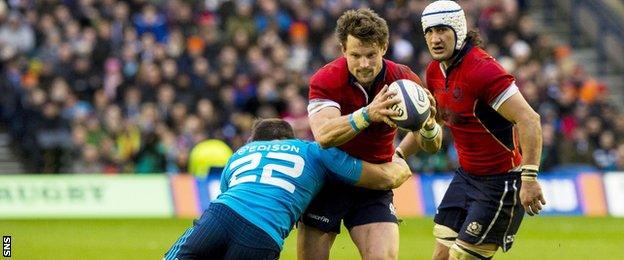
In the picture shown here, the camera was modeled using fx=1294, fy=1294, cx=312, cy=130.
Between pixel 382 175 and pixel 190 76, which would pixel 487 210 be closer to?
pixel 382 175

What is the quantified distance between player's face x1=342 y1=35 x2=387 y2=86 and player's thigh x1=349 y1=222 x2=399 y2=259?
1011mm

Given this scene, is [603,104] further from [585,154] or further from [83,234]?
[83,234]

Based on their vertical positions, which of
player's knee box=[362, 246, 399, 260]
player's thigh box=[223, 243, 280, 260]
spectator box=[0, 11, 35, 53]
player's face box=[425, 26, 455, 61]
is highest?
spectator box=[0, 11, 35, 53]

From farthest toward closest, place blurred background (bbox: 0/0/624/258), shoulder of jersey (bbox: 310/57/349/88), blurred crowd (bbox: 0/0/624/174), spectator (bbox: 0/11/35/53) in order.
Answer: spectator (bbox: 0/11/35/53), blurred crowd (bbox: 0/0/624/174), blurred background (bbox: 0/0/624/258), shoulder of jersey (bbox: 310/57/349/88)

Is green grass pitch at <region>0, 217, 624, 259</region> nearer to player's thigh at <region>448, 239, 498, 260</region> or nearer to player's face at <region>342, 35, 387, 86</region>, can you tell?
player's thigh at <region>448, 239, 498, 260</region>

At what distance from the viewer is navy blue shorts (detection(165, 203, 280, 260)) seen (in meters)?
8.10

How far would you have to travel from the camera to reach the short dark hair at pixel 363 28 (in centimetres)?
877

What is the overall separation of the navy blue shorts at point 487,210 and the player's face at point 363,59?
1257 mm

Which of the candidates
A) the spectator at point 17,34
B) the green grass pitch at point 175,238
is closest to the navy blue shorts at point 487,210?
the green grass pitch at point 175,238

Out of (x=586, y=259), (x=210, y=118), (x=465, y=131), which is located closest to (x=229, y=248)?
(x=465, y=131)

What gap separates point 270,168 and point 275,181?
0.30ft

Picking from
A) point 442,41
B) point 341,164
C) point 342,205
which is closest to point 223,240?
point 341,164

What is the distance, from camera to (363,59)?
29.0 ft

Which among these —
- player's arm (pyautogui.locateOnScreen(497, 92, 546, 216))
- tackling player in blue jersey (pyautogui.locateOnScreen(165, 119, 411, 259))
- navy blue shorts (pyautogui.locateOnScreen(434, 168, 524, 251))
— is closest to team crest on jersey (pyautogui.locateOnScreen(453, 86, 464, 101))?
player's arm (pyautogui.locateOnScreen(497, 92, 546, 216))
